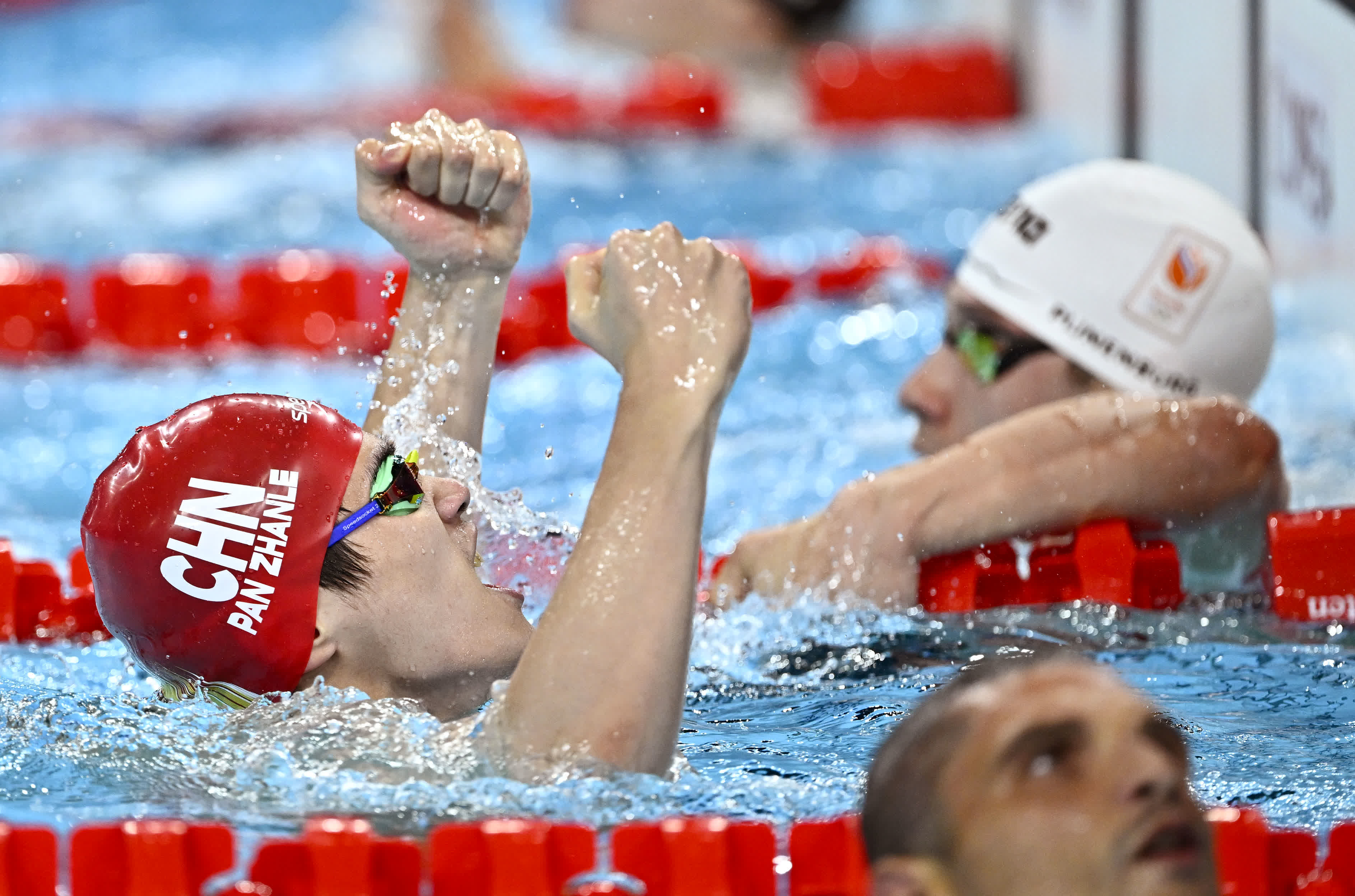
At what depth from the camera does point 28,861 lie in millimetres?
1679

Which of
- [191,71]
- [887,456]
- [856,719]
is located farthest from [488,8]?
[856,719]

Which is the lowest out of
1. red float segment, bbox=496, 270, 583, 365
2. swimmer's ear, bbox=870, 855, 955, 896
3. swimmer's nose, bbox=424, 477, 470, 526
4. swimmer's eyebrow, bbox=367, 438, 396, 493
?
swimmer's ear, bbox=870, 855, 955, 896

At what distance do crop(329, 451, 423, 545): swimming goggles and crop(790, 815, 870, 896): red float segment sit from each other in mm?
525

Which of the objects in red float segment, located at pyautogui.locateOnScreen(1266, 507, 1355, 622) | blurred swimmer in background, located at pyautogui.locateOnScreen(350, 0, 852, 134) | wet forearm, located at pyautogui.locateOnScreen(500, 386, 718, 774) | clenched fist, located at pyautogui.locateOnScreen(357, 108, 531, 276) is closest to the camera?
wet forearm, located at pyautogui.locateOnScreen(500, 386, 718, 774)

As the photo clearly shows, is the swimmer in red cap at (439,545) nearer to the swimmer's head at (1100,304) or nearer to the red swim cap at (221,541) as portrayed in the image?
the red swim cap at (221,541)

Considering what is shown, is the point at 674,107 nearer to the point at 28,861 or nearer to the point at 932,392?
the point at 932,392

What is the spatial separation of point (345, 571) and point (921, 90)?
6699 mm

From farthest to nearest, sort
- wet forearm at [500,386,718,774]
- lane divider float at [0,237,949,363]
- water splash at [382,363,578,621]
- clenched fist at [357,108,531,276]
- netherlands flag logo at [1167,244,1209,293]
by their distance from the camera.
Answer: lane divider float at [0,237,949,363], netherlands flag logo at [1167,244,1209,293], water splash at [382,363,578,621], clenched fist at [357,108,531,276], wet forearm at [500,386,718,774]

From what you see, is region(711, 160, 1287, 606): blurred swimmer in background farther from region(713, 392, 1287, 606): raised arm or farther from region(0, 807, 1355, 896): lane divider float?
A: region(0, 807, 1355, 896): lane divider float

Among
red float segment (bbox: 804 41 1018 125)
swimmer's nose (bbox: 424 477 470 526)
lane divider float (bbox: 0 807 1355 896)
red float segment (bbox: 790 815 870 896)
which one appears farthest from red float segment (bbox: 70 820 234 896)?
red float segment (bbox: 804 41 1018 125)

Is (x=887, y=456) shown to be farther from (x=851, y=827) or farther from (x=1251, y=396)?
(x=851, y=827)

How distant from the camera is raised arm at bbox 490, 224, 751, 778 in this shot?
1.55m

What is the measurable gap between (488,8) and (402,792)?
341 inches

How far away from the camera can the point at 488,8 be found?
988cm
